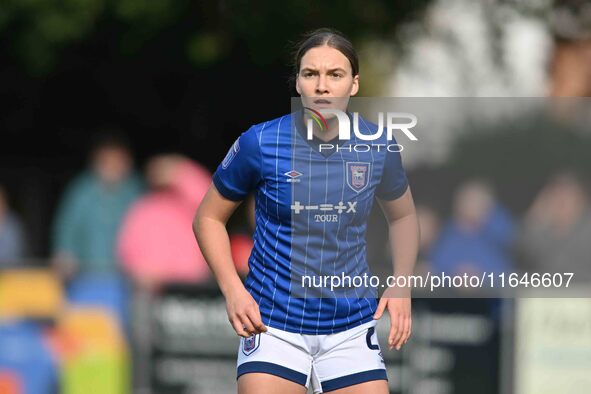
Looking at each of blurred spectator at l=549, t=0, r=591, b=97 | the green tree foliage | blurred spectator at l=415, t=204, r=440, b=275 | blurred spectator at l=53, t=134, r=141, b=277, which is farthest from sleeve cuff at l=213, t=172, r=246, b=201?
blurred spectator at l=549, t=0, r=591, b=97

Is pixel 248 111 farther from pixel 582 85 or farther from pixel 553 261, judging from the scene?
pixel 553 261

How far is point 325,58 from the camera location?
5031 millimetres

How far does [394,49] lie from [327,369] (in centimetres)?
767

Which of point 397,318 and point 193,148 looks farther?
point 193,148

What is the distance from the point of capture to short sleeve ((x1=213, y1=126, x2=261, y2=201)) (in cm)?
514

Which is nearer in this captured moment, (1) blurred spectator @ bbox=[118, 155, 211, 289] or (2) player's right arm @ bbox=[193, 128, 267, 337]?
(2) player's right arm @ bbox=[193, 128, 267, 337]

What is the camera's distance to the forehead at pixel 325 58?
5027 millimetres

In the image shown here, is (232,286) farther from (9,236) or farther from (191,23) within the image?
(191,23)

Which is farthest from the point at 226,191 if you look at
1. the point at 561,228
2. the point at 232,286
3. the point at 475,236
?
the point at 561,228

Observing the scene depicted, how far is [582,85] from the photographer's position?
1215 centimetres

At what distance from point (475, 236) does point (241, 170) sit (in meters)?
3.79

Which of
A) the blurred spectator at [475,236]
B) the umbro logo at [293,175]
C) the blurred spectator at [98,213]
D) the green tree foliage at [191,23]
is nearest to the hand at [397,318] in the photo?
the umbro logo at [293,175]

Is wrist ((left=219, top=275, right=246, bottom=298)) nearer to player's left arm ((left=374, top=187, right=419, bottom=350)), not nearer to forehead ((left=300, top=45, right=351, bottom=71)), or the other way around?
player's left arm ((left=374, top=187, right=419, bottom=350))

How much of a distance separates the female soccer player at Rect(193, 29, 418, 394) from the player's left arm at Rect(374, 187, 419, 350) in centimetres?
1
